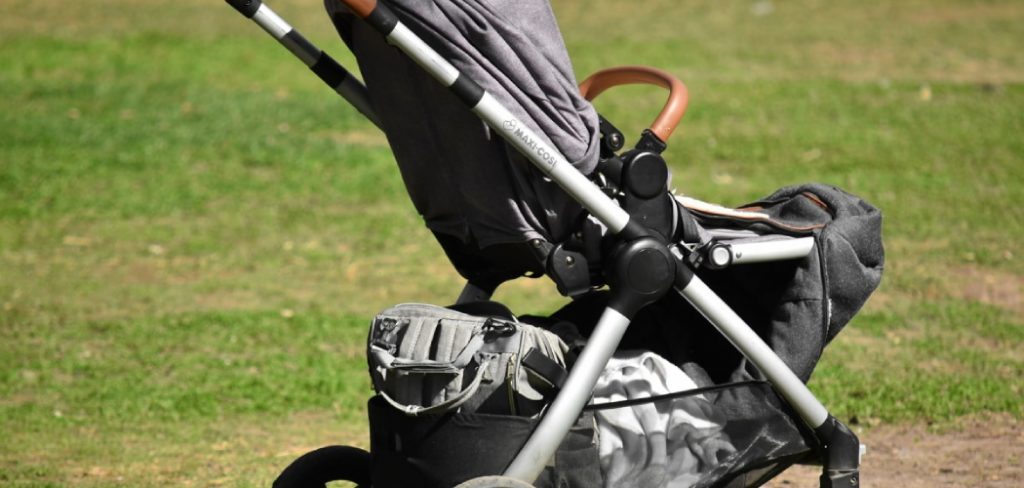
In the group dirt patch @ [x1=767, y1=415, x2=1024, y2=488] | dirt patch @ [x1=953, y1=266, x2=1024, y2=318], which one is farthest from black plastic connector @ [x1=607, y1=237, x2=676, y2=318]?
dirt patch @ [x1=953, y1=266, x2=1024, y2=318]

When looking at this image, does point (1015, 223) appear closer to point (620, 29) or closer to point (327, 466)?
point (327, 466)

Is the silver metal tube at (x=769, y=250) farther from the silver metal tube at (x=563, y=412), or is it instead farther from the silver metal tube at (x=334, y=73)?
the silver metal tube at (x=334, y=73)

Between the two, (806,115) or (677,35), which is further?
(677,35)

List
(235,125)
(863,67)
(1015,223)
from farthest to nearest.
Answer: (863,67) < (235,125) < (1015,223)

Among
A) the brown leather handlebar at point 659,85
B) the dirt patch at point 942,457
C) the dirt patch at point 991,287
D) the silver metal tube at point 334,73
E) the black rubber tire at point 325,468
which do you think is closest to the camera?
the brown leather handlebar at point 659,85

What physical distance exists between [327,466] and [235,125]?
7.58 m

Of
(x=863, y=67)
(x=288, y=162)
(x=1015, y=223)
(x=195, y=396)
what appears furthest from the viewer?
(x=863, y=67)

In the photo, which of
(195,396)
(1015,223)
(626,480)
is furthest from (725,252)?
(1015,223)

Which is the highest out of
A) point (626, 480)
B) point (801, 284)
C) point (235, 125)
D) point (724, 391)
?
point (801, 284)

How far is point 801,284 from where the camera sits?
380 centimetres

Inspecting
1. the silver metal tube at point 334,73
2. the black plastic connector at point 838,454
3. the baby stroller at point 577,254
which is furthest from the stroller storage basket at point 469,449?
the silver metal tube at point 334,73

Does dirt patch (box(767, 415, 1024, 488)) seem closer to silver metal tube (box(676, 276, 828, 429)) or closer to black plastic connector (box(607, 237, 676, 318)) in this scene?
silver metal tube (box(676, 276, 828, 429))

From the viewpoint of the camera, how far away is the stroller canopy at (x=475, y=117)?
3.52m

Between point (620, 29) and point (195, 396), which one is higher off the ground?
point (195, 396)
